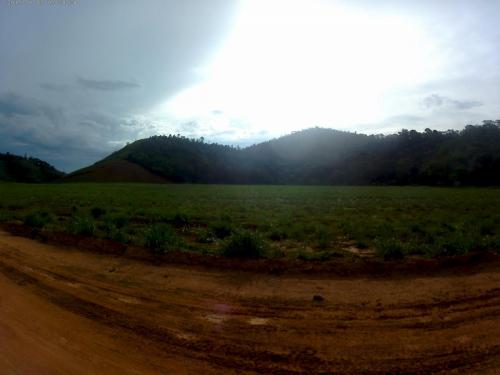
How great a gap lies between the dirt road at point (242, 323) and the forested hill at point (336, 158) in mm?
107767

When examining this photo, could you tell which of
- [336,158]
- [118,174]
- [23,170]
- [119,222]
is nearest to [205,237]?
[119,222]

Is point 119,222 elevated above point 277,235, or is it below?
above

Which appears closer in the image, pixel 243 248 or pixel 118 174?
pixel 243 248

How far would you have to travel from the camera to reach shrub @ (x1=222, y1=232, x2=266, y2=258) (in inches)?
361

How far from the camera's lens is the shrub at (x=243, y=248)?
9164mm

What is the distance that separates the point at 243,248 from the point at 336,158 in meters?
142

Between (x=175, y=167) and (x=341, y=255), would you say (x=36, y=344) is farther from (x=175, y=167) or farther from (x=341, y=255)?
(x=175, y=167)

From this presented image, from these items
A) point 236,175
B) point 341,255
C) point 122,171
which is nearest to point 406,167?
point 236,175

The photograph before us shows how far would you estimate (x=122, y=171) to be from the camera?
414ft

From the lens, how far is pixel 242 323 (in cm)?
514

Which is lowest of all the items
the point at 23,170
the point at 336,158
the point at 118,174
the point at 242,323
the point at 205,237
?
the point at 242,323

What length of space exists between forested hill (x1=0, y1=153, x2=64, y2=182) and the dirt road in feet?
495

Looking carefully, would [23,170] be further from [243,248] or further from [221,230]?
[243,248]

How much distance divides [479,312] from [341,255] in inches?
177
